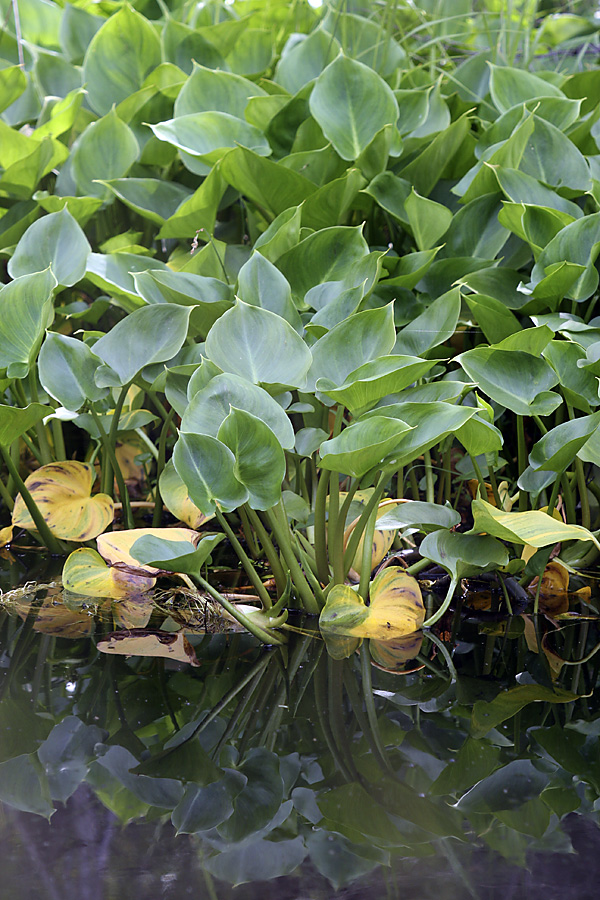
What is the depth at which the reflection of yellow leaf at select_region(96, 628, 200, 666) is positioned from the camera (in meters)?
0.76

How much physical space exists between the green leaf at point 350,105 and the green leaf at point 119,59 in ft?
1.54

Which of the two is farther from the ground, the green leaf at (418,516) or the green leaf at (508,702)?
the green leaf at (418,516)

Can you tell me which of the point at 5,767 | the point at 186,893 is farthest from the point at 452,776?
the point at 5,767

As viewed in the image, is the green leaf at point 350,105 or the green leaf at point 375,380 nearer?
the green leaf at point 375,380

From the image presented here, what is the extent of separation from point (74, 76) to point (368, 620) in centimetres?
131

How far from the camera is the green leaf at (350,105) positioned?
3.48ft

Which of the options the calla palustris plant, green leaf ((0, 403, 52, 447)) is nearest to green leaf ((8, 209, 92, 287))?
the calla palustris plant

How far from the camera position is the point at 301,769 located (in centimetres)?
55

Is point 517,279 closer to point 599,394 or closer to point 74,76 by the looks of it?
point 599,394

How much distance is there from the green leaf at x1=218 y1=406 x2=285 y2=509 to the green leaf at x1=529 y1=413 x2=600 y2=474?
0.29 metres

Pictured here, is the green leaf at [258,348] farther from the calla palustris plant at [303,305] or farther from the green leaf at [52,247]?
the green leaf at [52,247]

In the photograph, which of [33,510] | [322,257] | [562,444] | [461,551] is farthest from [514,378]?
[33,510]

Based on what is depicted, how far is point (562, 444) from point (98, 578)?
56 cm

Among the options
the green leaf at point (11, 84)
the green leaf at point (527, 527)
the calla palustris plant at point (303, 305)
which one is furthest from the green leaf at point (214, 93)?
the green leaf at point (527, 527)
